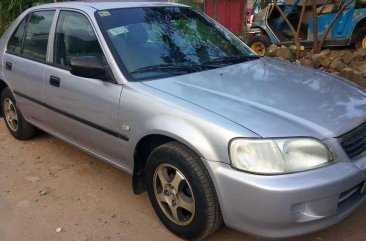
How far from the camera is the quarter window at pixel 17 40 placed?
4982 mm

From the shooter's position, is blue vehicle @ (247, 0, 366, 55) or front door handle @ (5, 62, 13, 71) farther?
blue vehicle @ (247, 0, 366, 55)

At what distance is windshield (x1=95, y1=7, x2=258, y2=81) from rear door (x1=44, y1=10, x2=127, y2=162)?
0.60ft

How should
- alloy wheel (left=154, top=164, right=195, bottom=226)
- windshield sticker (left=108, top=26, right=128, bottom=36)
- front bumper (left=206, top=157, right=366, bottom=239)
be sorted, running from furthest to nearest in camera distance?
1. windshield sticker (left=108, top=26, right=128, bottom=36)
2. alloy wheel (left=154, top=164, right=195, bottom=226)
3. front bumper (left=206, top=157, right=366, bottom=239)

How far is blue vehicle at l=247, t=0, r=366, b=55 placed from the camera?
9.46m

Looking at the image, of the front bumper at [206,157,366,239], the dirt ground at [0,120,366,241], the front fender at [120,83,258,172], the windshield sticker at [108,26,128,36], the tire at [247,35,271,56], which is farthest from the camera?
the tire at [247,35,271,56]

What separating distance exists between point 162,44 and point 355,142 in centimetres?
172

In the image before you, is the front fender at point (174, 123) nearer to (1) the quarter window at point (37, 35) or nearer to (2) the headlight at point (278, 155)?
(2) the headlight at point (278, 155)

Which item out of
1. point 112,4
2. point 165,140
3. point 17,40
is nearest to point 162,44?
point 112,4

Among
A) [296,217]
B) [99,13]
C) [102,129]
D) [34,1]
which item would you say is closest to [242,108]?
[296,217]

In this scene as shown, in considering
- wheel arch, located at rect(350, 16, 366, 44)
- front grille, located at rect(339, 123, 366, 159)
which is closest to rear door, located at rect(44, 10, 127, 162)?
front grille, located at rect(339, 123, 366, 159)

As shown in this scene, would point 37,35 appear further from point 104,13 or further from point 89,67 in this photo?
point 89,67

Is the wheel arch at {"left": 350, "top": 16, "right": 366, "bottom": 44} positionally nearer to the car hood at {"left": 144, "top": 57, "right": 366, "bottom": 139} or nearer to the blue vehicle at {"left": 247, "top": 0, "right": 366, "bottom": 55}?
the blue vehicle at {"left": 247, "top": 0, "right": 366, "bottom": 55}

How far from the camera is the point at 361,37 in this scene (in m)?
9.51

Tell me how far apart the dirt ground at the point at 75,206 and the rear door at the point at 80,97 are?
41cm
